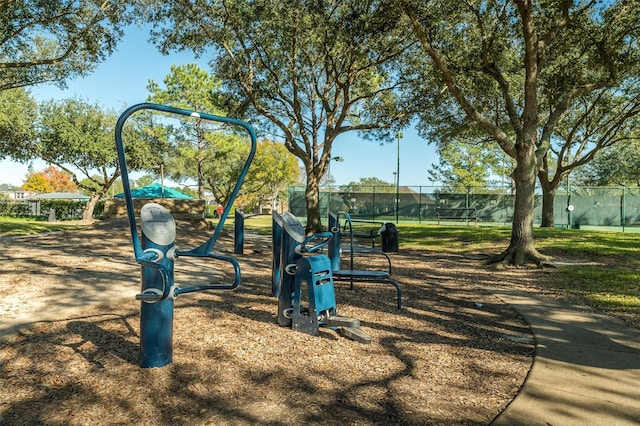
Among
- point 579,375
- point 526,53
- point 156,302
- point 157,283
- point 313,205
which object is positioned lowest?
point 579,375

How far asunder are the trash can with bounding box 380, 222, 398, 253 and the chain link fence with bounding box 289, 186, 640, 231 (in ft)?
43.8

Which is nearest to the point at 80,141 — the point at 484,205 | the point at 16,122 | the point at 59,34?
the point at 16,122

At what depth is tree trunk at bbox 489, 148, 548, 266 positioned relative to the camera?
9.04 m

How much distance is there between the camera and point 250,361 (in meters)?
3.40

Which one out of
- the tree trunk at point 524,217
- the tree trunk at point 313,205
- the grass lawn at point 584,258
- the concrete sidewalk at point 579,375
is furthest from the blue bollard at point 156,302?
the tree trunk at point 313,205

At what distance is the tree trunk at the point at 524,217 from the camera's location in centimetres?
904

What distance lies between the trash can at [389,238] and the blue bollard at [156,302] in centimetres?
735

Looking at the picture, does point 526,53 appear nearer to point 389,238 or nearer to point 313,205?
point 389,238

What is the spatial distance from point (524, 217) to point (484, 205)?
16.4 meters

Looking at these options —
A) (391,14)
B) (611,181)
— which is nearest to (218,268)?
(391,14)

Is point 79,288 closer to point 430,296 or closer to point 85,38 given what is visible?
point 430,296

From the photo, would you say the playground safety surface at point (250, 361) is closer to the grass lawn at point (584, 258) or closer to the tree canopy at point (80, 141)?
the grass lawn at point (584, 258)

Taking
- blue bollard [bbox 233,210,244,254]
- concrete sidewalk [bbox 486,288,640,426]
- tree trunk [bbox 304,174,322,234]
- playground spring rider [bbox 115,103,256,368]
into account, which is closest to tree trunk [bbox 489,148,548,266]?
concrete sidewalk [bbox 486,288,640,426]

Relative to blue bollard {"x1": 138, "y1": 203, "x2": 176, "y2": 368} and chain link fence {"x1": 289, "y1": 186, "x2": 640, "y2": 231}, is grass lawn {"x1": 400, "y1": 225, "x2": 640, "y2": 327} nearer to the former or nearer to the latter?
blue bollard {"x1": 138, "y1": 203, "x2": 176, "y2": 368}
